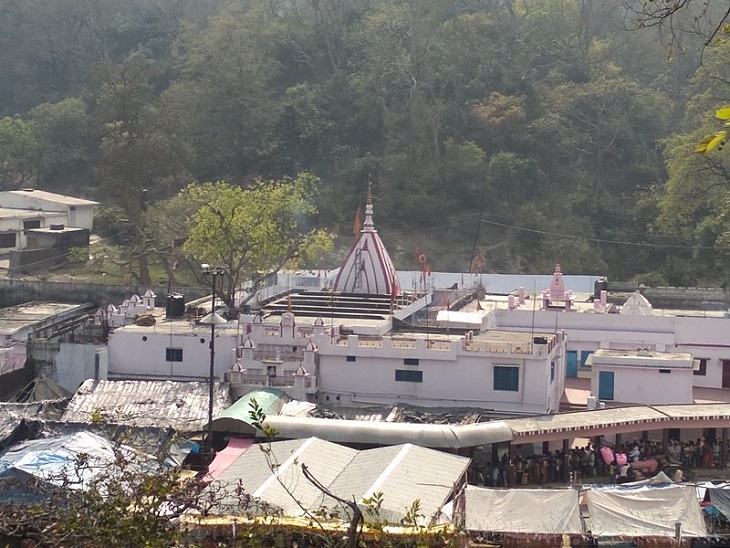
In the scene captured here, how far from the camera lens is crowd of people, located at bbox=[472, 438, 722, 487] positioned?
23172mm

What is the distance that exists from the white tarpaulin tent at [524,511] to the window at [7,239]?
104 feet

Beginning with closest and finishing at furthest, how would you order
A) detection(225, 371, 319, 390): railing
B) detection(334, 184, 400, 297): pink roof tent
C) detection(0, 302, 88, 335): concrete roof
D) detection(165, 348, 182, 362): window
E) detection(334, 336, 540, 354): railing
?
detection(334, 336, 540, 354): railing, detection(225, 371, 319, 390): railing, detection(165, 348, 182, 362): window, detection(0, 302, 88, 335): concrete roof, detection(334, 184, 400, 297): pink roof tent

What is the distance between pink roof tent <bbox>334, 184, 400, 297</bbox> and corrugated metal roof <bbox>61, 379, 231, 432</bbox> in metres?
7.46

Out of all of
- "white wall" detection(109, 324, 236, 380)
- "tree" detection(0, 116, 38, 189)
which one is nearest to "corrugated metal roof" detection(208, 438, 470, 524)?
"white wall" detection(109, 324, 236, 380)

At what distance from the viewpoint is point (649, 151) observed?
53.1 meters

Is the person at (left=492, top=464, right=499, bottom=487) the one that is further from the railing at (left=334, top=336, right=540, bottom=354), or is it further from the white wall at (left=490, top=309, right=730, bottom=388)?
the white wall at (left=490, top=309, right=730, bottom=388)

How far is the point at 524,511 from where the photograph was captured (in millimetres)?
18547

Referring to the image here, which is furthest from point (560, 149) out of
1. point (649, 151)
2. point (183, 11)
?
point (183, 11)

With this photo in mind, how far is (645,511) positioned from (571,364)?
12.9 m

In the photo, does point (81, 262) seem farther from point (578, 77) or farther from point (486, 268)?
point (578, 77)

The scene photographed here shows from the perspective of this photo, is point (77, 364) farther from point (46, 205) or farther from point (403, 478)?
point (46, 205)

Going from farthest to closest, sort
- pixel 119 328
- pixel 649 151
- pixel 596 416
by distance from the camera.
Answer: pixel 649 151, pixel 119 328, pixel 596 416

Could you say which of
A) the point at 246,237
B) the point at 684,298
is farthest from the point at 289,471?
the point at 684,298

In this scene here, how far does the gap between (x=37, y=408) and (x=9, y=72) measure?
4616 cm
